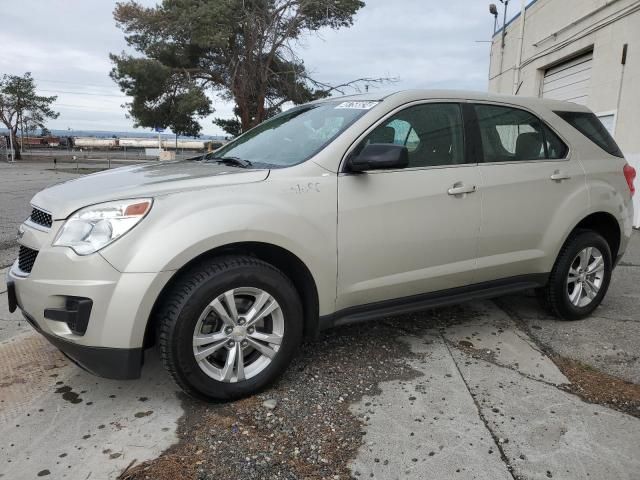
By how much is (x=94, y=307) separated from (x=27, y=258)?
63 centimetres

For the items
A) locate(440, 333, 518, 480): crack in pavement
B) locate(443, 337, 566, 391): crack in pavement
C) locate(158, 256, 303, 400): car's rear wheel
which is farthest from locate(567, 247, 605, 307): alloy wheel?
locate(158, 256, 303, 400): car's rear wheel

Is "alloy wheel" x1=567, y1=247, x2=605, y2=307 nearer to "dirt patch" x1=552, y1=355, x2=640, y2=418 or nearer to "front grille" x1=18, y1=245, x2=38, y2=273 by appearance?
"dirt patch" x1=552, y1=355, x2=640, y2=418

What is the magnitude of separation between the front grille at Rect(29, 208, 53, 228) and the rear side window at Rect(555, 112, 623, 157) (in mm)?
3604

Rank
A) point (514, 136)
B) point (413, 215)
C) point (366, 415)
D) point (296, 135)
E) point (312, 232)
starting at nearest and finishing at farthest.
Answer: point (366, 415) < point (312, 232) < point (413, 215) < point (296, 135) < point (514, 136)

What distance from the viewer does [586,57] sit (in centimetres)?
1190

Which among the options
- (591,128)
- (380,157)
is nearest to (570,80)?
(591,128)

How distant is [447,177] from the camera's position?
326 centimetres

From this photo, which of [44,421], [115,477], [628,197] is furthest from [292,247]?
[628,197]

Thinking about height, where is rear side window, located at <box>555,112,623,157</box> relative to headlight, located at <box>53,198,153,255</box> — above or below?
above

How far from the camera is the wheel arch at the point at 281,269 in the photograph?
254cm

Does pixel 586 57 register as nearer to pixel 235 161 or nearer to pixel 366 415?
pixel 235 161

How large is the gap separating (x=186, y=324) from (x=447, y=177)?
1.87m

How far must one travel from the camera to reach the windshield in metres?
3.06

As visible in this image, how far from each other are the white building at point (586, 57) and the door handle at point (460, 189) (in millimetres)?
4597
